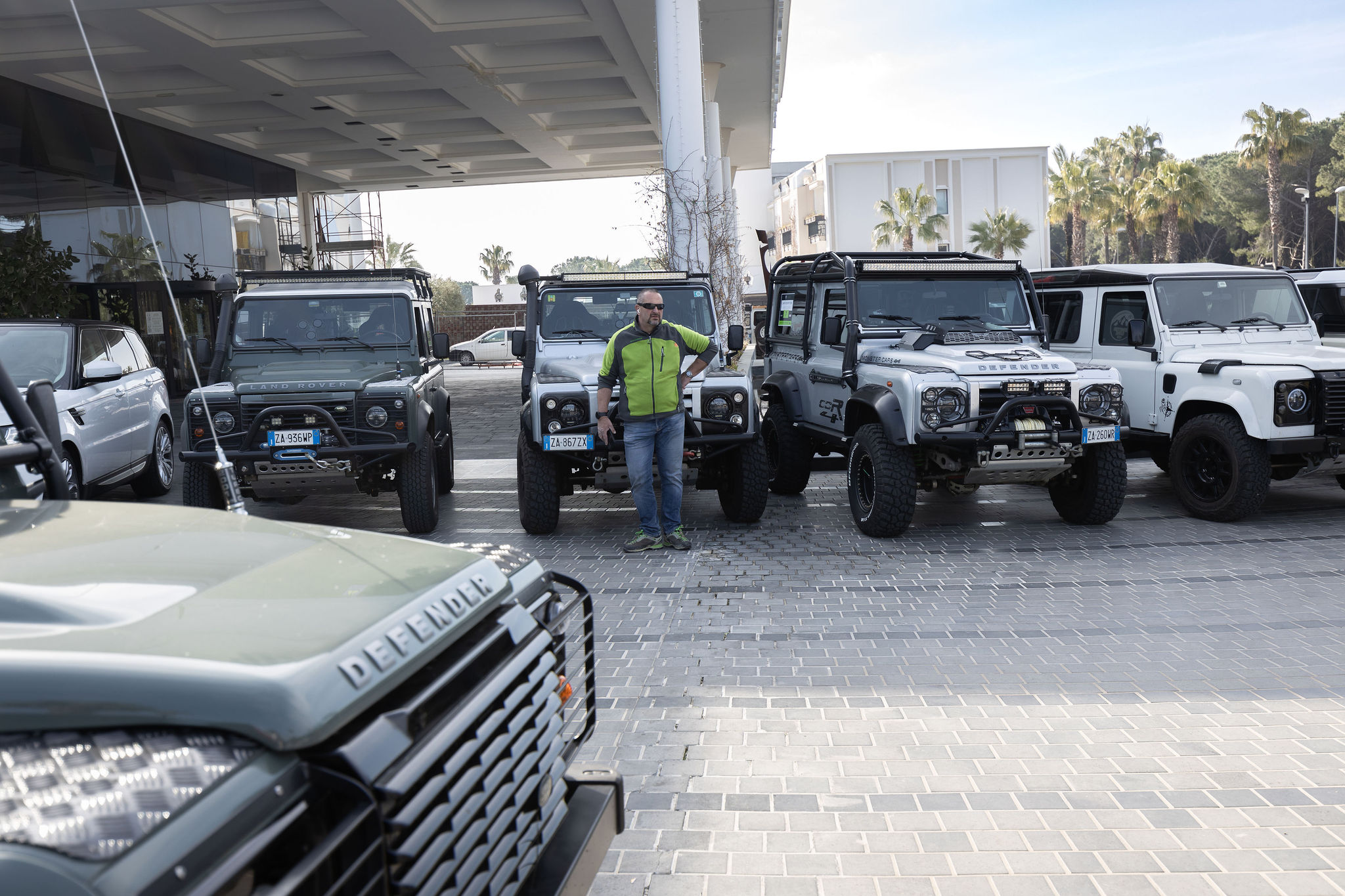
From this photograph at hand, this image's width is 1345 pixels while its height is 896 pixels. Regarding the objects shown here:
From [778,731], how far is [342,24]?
16.2 m

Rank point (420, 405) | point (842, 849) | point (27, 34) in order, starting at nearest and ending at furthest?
point (842, 849) → point (420, 405) → point (27, 34)

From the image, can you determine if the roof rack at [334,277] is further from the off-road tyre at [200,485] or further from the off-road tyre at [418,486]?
the off-road tyre at [418,486]

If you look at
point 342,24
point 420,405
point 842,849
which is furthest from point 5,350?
point 342,24

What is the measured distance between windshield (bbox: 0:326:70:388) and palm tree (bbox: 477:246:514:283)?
9328cm

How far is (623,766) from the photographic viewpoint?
3967mm

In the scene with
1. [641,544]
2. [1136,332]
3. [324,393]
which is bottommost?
[641,544]

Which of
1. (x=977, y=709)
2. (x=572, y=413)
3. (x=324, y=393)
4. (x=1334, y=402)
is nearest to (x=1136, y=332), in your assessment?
(x=1334, y=402)

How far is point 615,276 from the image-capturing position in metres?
9.19

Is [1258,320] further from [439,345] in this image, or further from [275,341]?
[275,341]

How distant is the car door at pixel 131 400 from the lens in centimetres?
982

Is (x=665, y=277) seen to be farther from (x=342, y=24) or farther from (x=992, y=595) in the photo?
(x=342, y=24)

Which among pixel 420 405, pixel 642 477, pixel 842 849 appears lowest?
pixel 842 849

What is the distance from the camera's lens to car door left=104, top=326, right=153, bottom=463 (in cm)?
982

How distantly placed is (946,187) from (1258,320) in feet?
168
